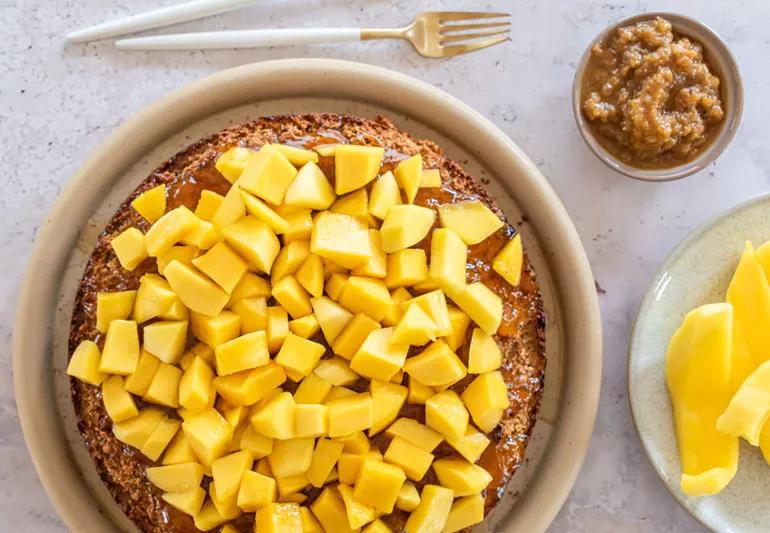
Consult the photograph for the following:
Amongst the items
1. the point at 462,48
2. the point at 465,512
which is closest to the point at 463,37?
the point at 462,48

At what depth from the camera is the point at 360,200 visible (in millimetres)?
1952

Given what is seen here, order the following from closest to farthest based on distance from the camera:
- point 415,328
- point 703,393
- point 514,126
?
point 415,328 → point 703,393 → point 514,126

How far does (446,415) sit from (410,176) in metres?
Result: 0.56

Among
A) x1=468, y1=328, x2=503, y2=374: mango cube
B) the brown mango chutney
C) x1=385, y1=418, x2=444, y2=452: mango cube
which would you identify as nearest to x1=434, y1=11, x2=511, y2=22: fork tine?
the brown mango chutney

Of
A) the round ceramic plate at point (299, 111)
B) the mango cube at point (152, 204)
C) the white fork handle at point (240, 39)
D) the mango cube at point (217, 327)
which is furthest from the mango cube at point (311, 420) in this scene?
the white fork handle at point (240, 39)

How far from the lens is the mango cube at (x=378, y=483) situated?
1.89 m

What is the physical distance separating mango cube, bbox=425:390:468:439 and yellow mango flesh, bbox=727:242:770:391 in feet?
2.56

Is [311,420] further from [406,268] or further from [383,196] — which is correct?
[383,196]

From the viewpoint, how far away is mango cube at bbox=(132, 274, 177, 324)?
6.26ft

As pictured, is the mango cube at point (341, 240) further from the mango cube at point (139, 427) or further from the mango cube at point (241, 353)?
the mango cube at point (139, 427)

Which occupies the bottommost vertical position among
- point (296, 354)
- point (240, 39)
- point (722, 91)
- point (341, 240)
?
point (296, 354)

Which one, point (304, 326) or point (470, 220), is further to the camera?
point (470, 220)

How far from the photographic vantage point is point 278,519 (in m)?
1.89

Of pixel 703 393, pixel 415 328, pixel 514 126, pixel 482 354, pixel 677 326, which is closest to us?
pixel 415 328
